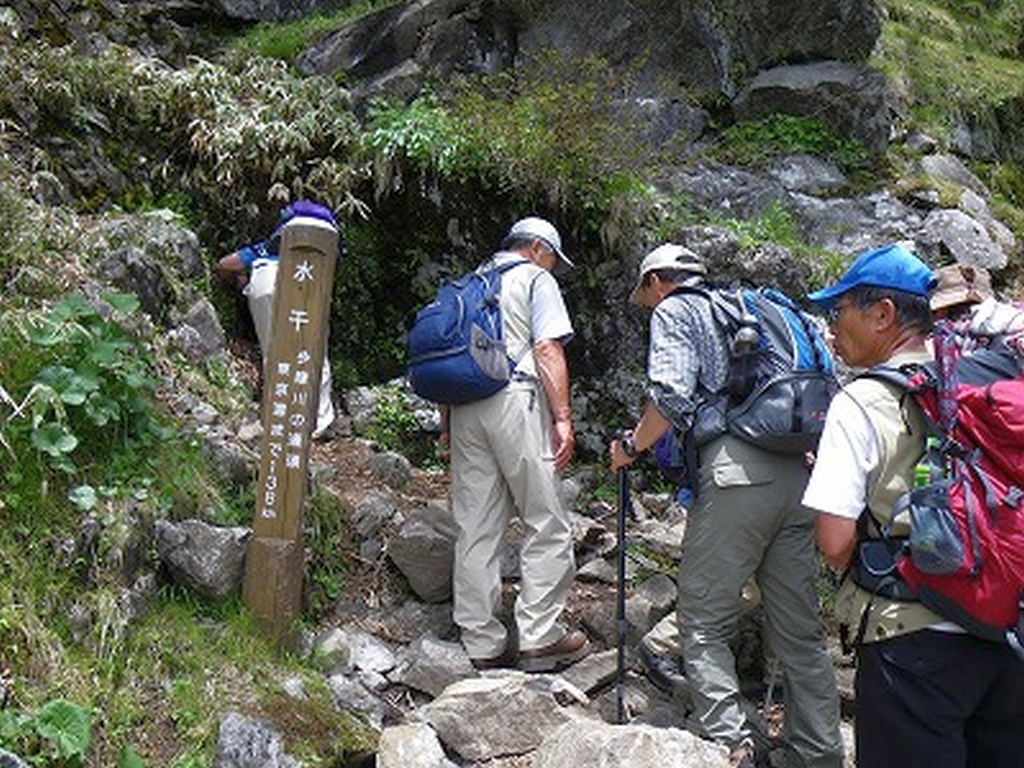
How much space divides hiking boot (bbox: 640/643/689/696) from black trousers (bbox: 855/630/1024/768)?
2039 millimetres

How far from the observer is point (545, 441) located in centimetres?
524

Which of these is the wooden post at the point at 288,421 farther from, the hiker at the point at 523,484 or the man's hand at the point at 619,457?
the man's hand at the point at 619,457

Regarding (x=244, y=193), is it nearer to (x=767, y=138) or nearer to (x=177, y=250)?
(x=177, y=250)

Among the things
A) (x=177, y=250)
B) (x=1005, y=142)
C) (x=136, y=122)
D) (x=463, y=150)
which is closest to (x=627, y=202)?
(x=463, y=150)

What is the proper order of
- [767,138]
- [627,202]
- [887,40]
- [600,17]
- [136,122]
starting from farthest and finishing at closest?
[887,40], [600,17], [767,138], [136,122], [627,202]

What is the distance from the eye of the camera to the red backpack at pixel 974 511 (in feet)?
9.24

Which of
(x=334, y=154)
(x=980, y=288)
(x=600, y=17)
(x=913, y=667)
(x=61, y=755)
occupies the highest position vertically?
(x=600, y=17)

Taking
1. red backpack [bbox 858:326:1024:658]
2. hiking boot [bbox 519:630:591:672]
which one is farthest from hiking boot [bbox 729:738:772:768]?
red backpack [bbox 858:326:1024:658]

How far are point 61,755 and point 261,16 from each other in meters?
11.4

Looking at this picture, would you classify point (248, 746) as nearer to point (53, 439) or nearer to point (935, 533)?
point (53, 439)

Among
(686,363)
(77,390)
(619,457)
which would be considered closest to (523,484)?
(619,457)

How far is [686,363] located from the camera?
452 centimetres

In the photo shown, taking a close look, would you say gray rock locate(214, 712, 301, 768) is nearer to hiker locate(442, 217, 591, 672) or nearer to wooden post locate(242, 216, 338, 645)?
wooden post locate(242, 216, 338, 645)

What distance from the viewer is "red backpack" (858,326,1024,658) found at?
282 cm
